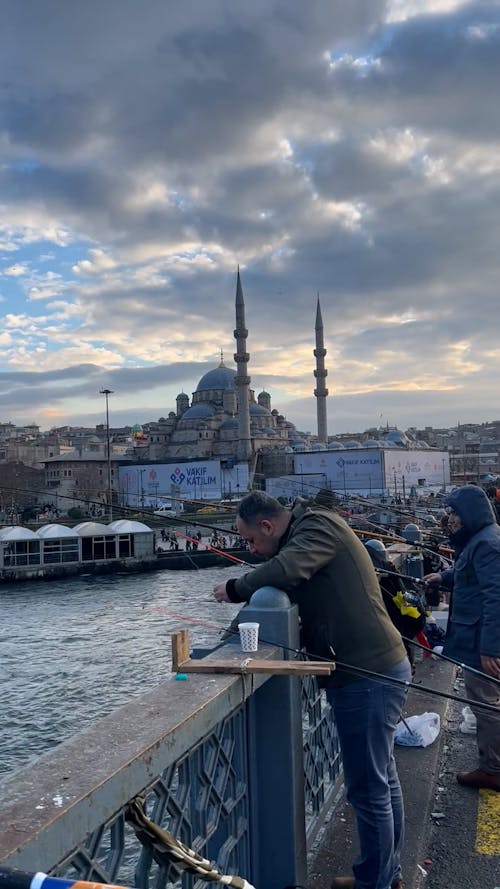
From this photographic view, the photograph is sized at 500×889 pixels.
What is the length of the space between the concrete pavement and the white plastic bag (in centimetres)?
3

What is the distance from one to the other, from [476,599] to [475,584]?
60 millimetres

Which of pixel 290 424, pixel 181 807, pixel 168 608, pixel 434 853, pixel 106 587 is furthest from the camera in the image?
pixel 290 424

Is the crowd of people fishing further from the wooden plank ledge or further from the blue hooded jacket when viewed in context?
the blue hooded jacket

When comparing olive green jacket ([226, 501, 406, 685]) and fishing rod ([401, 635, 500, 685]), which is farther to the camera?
fishing rod ([401, 635, 500, 685])

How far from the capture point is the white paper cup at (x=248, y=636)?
2.09 m

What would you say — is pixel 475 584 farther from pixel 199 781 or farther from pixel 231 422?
pixel 231 422

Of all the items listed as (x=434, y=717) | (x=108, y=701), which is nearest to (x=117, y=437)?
(x=108, y=701)

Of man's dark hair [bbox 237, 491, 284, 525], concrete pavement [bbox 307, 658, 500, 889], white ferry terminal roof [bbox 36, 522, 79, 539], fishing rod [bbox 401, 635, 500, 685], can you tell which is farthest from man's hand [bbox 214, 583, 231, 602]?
white ferry terminal roof [bbox 36, 522, 79, 539]

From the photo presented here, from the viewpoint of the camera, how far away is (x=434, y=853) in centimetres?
254

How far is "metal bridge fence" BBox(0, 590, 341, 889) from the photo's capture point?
47.8 inches

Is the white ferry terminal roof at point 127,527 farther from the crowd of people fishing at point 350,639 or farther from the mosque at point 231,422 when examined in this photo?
the crowd of people fishing at point 350,639

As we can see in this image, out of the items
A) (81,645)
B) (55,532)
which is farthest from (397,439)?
(81,645)

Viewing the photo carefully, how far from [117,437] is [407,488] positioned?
228 ft

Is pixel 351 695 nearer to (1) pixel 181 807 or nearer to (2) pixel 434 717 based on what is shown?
(1) pixel 181 807
